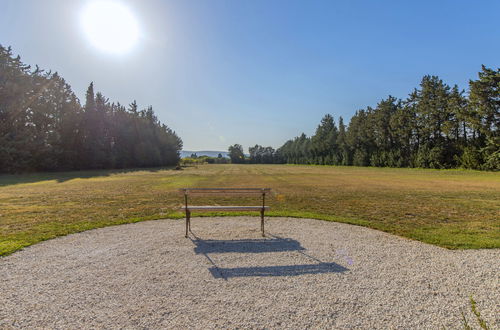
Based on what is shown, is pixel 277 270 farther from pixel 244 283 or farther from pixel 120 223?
pixel 120 223

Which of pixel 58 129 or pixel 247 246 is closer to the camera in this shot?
pixel 247 246

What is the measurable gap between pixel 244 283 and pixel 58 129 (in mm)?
46617

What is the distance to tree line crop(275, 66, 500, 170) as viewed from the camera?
3681cm

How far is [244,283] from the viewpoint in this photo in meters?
3.67

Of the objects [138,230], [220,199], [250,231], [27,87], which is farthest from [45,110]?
[250,231]

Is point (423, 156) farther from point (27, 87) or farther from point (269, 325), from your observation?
point (27, 87)

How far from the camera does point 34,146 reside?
107ft

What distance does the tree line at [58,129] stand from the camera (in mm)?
30812

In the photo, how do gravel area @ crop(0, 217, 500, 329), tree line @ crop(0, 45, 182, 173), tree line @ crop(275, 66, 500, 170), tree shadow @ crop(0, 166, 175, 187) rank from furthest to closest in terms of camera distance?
1. tree line @ crop(275, 66, 500, 170)
2. tree line @ crop(0, 45, 182, 173)
3. tree shadow @ crop(0, 166, 175, 187)
4. gravel area @ crop(0, 217, 500, 329)

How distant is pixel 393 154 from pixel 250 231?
61237mm

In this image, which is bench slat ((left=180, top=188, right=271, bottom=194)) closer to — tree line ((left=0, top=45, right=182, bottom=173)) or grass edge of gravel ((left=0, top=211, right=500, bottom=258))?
grass edge of gravel ((left=0, top=211, right=500, bottom=258))

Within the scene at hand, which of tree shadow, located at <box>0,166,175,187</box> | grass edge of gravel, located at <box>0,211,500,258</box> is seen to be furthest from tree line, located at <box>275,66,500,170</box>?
tree shadow, located at <box>0,166,175,187</box>

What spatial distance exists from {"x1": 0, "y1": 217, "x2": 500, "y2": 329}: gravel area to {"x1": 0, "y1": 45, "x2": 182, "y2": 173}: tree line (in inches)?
1449

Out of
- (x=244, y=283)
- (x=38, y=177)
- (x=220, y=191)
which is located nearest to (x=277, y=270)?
(x=244, y=283)
